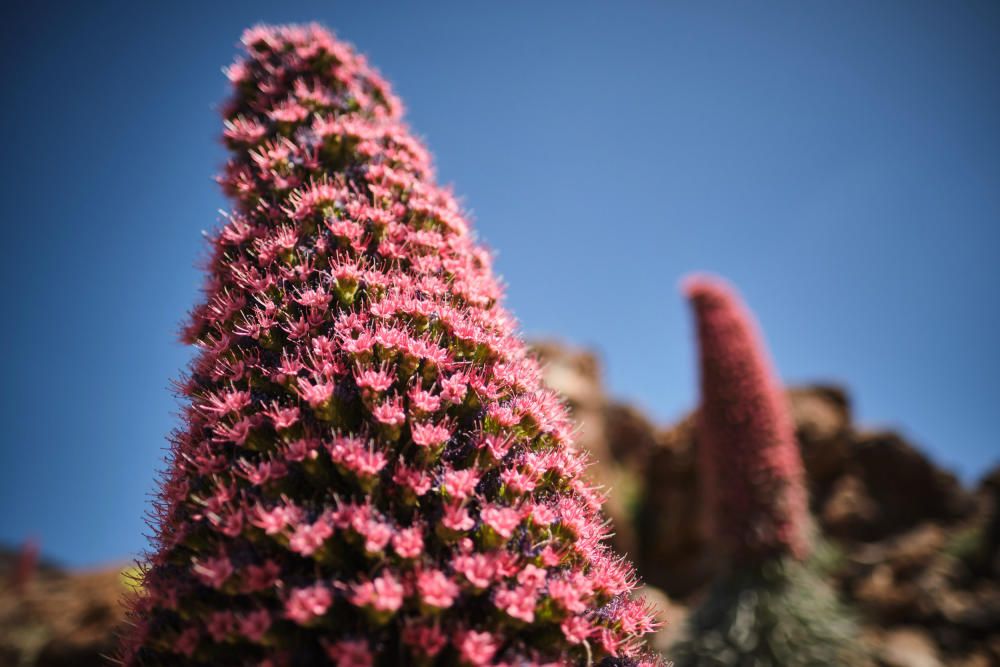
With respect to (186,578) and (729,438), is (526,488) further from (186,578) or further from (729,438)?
(729,438)

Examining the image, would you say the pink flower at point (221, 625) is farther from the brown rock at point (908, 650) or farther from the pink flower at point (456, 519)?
the brown rock at point (908, 650)

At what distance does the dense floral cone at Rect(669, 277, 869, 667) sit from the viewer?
7.59 meters

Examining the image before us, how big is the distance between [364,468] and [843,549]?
12.9 m

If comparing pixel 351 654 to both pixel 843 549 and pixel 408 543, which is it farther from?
pixel 843 549


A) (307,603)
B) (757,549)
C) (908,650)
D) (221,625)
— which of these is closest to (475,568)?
(307,603)

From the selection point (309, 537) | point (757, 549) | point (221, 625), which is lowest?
point (221, 625)

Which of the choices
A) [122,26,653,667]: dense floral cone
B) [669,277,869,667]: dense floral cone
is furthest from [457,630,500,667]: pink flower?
[669,277,869,667]: dense floral cone

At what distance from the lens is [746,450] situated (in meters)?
8.17

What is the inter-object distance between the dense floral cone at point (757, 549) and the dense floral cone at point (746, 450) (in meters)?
0.01

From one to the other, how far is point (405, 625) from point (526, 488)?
0.78 meters

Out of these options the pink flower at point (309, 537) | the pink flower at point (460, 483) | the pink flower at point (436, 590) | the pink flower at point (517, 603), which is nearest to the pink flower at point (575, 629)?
the pink flower at point (517, 603)

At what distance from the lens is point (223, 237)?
11.2 ft

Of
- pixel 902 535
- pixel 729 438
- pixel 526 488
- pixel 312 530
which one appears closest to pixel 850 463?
pixel 902 535

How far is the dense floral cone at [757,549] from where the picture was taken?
7586 millimetres
